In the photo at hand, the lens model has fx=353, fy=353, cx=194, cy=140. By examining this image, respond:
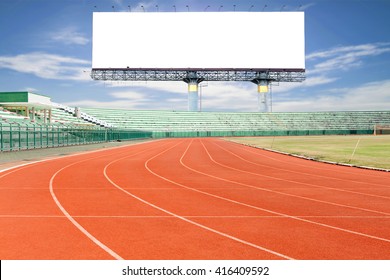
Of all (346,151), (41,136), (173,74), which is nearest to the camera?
(346,151)

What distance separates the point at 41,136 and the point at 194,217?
27057 mm

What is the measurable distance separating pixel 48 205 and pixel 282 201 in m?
5.72

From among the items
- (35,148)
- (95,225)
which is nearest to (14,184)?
(95,225)

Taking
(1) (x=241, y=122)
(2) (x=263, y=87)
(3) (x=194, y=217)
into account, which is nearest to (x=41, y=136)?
(3) (x=194, y=217)

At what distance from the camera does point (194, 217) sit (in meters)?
7.29

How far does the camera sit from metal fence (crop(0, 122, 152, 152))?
25.5 metres

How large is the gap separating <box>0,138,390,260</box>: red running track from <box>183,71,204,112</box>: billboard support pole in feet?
225

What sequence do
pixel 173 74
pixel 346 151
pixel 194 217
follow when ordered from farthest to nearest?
pixel 173 74 < pixel 346 151 < pixel 194 217

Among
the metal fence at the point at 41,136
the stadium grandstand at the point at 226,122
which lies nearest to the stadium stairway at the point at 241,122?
the stadium grandstand at the point at 226,122

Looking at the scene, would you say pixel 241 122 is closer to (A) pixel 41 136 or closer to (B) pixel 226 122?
(B) pixel 226 122

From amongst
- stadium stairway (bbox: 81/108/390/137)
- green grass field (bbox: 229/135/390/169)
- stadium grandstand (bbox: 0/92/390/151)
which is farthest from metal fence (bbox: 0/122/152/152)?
stadium stairway (bbox: 81/108/390/137)

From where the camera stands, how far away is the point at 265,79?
8294cm

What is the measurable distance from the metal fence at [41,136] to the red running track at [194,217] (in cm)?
1418
